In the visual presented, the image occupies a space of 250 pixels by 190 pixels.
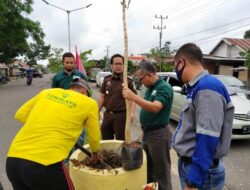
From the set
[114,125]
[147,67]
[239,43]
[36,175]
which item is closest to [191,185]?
[36,175]

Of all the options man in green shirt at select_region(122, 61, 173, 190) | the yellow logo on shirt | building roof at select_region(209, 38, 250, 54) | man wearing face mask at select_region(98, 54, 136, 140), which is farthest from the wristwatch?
building roof at select_region(209, 38, 250, 54)

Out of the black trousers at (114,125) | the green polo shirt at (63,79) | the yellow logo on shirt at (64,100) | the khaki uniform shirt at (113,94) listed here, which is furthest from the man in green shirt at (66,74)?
the yellow logo on shirt at (64,100)

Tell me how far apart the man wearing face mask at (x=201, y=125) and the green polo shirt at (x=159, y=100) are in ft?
4.50

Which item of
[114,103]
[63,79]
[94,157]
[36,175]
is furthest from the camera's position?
[63,79]

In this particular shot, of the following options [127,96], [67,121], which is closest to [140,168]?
[127,96]

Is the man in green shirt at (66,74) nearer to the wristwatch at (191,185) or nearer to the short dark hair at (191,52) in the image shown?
the short dark hair at (191,52)

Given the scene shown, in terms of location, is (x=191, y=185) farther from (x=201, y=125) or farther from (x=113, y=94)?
(x=113, y=94)

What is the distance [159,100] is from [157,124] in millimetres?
342

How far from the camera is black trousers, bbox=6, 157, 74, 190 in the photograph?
8.42 feet

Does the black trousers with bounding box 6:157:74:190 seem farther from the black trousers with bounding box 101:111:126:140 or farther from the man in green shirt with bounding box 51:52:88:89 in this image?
the man in green shirt with bounding box 51:52:88:89

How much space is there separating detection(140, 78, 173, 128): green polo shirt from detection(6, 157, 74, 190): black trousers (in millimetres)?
1541

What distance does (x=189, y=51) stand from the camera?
2.40 metres

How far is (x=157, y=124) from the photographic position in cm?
398

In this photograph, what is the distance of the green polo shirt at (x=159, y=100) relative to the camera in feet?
12.6
